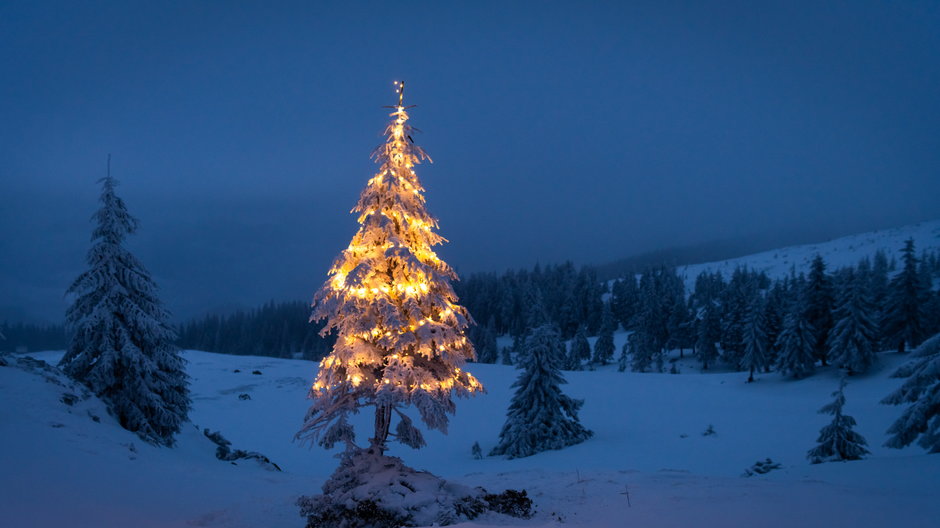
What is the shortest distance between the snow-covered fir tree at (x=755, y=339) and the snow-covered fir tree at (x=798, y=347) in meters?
2.04

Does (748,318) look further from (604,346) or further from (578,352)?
(578,352)

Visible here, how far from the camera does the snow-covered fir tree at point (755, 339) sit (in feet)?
142

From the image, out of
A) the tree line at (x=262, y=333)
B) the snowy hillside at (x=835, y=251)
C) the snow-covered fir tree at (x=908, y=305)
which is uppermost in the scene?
the snowy hillside at (x=835, y=251)

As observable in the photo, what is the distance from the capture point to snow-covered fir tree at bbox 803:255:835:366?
4203 cm

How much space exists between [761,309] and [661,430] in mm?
24654

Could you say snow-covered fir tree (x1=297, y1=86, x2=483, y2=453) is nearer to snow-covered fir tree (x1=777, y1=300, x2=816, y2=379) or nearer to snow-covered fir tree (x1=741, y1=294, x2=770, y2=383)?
snow-covered fir tree (x1=777, y1=300, x2=816, y2=379)

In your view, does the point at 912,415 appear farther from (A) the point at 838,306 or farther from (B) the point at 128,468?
(A) the point at 838,306

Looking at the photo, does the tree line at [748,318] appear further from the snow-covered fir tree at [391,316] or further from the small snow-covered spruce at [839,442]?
the snow-covered fir tree at [391,316]

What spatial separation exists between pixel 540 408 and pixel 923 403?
16.3 meters

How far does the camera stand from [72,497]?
8.36m

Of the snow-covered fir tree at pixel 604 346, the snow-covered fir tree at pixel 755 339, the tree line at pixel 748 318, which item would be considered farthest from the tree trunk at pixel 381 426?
the snow-covered fir tree at pixel 604 346

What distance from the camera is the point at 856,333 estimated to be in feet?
120

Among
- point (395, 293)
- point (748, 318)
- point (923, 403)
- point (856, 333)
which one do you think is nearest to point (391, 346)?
point (395, 293)

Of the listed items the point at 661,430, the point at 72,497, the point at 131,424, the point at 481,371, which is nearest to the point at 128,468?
the point at 72,497
